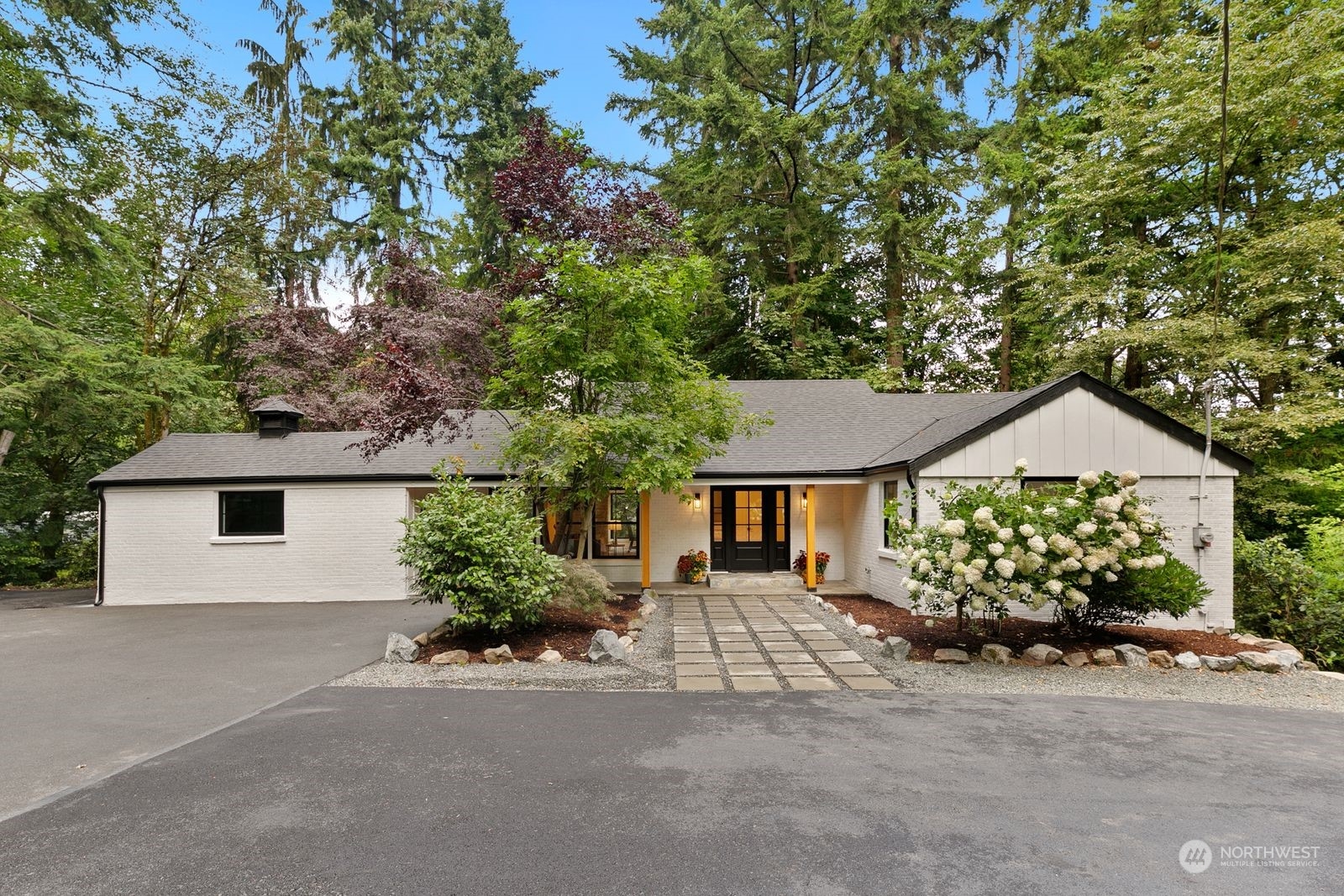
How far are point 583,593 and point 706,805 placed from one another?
5262mm

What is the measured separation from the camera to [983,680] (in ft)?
20.1

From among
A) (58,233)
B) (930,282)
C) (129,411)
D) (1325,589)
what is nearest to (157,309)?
(129,411)

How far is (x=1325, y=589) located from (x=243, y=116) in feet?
79.7

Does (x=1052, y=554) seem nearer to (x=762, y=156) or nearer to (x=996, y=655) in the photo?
(x=996, y=655)

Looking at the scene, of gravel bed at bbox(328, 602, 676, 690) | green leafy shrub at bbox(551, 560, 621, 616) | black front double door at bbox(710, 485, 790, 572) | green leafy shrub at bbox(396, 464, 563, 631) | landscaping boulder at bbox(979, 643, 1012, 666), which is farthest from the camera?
black front double door at bbox(710, 485, 790, 572)

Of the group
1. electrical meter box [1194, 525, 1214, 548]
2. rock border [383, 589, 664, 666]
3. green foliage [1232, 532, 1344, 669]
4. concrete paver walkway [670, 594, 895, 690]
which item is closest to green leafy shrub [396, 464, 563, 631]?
rock border [383, 589, 664, 666]

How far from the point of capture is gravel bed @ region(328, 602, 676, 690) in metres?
6.02

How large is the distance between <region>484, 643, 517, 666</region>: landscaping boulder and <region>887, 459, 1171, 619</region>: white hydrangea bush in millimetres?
4640

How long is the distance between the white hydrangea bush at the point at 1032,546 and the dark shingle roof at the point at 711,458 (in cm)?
269

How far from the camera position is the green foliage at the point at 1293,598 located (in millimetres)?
7676

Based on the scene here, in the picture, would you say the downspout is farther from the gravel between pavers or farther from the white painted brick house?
the gravel between pavers

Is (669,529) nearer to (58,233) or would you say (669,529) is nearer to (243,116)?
(58,233)

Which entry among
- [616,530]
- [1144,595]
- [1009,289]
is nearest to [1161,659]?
[1144,595]

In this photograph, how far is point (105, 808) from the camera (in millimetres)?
3461
